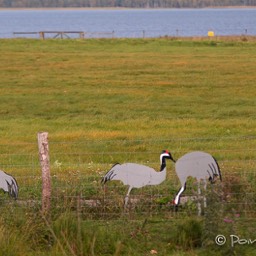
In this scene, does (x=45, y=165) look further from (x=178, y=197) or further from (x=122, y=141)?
(x=122, y=141)

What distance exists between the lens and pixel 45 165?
31.2 feet

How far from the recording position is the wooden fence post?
941 cm

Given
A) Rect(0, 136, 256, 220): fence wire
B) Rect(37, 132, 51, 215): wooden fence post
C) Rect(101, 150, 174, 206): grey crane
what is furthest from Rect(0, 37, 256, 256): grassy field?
Rect(101, 150, 174, 206): grey crane

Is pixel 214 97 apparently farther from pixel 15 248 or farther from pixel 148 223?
pixel 15 248

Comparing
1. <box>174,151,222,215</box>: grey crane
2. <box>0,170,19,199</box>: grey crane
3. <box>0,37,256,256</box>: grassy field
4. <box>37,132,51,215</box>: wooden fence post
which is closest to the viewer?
<box>0,37,256,256</box>: grassy field

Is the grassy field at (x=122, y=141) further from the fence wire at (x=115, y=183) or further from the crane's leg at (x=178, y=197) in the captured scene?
the crane's leg at (x=178, y=197)

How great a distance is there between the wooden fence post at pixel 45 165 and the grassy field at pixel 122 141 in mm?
143

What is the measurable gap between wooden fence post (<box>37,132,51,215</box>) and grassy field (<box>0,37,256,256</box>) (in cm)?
14

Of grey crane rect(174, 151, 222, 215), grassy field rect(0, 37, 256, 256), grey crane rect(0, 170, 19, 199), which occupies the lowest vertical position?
grassy field rect(0, 37, 256, 256)

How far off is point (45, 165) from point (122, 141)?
6.18m

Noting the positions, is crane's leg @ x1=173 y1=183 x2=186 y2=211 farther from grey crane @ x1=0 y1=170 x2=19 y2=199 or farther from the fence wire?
grey crane @ x1=0 y1=170 x2=19 y2=199

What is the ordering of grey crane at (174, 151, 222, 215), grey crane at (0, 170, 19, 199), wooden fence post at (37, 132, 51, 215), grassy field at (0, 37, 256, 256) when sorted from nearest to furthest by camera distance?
grassy field at (0, 37, 256, 256)
wooden fence post at (37, 132, 51, 215)
grey crane at (174, 151, 222, 215)
grey crane at (0, 170, 19, 199)

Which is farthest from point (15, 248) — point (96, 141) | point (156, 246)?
point (96, 141)

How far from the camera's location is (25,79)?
28828 mm
